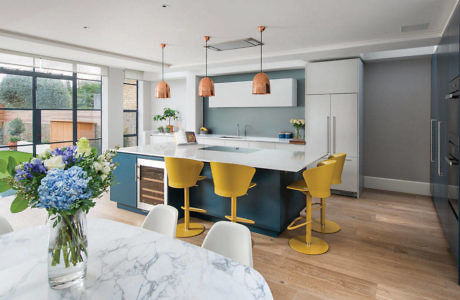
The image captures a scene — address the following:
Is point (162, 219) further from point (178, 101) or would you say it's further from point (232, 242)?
point (178, 101)

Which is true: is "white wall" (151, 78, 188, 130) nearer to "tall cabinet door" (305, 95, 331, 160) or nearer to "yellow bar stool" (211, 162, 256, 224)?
"tall cabinet door" (305, 95, 331, 160)

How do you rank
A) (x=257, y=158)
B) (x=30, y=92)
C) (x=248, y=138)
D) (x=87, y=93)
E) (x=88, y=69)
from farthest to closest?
(x=87, y=93), (x=88, y=69), (x=248, y=138), (x=30, y=92), (x=257, y=158)

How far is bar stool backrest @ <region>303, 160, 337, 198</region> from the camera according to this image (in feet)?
10.1

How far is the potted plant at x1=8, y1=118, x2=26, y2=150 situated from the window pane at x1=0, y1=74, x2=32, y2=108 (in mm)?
302

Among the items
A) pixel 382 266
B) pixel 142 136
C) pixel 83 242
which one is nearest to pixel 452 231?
pixel 382 266

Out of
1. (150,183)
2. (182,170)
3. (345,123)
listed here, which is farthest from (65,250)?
(345,123)

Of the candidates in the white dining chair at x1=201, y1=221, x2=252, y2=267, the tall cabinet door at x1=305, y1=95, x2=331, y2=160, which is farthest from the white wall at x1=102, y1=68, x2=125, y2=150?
the white dining chair at x1=201, y1=221, x2=252, y2=267

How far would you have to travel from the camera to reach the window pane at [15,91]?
5555mm

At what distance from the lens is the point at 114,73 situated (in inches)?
281

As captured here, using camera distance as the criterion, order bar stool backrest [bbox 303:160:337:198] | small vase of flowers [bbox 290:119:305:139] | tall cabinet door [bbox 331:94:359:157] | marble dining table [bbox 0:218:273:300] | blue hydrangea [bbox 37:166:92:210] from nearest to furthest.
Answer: blue hydrangea [bbox 37:166:92:210]
marble dining table [bbox 0:218:273:300]
bar stool backrest [bbox 303:160:337:198]
tall cabinet door [bbox 331:94:359:157]
small vase of flowers [bbox 290:119:305:139]

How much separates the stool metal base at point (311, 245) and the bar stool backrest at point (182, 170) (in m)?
1.31

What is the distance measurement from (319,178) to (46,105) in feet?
18.7

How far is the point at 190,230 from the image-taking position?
A: 3.66 metres

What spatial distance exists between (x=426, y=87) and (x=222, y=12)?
153 inches
